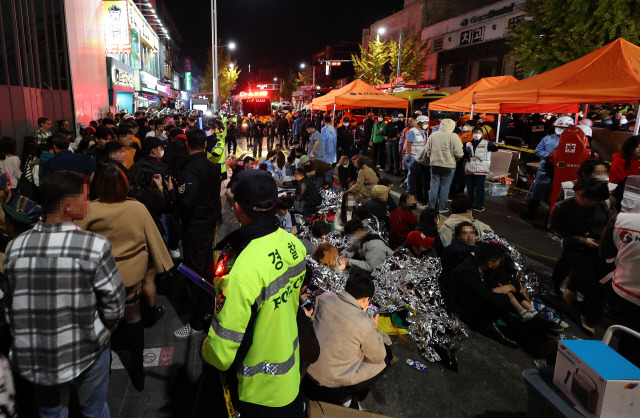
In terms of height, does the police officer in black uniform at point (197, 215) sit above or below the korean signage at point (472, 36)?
below

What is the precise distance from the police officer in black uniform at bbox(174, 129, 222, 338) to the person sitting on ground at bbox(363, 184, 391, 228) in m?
2.93

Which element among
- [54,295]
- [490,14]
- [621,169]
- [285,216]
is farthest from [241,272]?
[490,14]

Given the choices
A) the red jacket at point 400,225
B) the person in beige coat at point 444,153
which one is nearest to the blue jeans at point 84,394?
the red jacket at point 400,225

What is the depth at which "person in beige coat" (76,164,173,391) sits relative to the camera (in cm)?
323

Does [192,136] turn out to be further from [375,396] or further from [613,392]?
[613,392]

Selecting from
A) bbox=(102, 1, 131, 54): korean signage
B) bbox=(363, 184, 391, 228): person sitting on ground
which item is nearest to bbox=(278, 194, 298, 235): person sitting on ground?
bbox=(363, 184, 391, 228): person sitting on ground

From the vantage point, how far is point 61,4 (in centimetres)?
1402

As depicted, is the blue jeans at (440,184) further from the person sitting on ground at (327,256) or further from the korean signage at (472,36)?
the korean signage at (472,36)

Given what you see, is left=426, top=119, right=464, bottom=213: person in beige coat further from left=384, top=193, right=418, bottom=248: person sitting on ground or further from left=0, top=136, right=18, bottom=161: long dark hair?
left=0, top=136, right=18, bottom=161: long dark hair

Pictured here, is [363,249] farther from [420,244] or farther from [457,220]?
[457,220]

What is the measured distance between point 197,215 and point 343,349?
2345mm

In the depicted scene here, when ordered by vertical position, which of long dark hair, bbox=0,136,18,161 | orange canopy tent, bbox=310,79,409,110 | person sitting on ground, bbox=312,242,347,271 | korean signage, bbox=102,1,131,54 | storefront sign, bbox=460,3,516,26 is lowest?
person sitting on ground, bbox=312,242,347,271

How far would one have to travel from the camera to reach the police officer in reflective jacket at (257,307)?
177cm

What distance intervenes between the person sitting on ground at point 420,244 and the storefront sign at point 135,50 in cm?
2950
